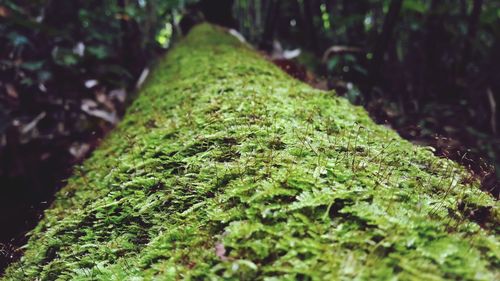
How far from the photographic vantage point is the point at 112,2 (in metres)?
6.22

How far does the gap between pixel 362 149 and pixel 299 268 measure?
32.4 inches

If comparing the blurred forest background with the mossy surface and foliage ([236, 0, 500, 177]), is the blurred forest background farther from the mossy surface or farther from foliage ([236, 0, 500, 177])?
the mossy surface

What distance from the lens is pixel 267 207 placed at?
1211 millimetres

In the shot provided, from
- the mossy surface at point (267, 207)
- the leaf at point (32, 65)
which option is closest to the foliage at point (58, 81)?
the leaf at point (32, 65)

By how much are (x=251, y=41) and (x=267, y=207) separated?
5243mm

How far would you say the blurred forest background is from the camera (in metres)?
4.26

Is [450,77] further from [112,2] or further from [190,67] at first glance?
[112,2]

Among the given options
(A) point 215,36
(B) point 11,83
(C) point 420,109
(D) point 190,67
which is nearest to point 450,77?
(C) point 420,109

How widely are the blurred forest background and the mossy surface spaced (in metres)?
1.83

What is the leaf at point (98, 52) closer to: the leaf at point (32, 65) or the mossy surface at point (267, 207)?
the leaf at point (32, 65)

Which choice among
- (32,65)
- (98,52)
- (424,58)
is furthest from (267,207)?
(424,58)

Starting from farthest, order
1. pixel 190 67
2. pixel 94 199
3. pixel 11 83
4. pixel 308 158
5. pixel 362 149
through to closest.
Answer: pixel 11 83, pixel 190 67, pixel 94 199, pixel 362 149, pixel 308 158

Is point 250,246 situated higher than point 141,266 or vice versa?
point 250,246

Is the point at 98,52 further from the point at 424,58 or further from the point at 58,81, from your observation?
the point at 424,58
